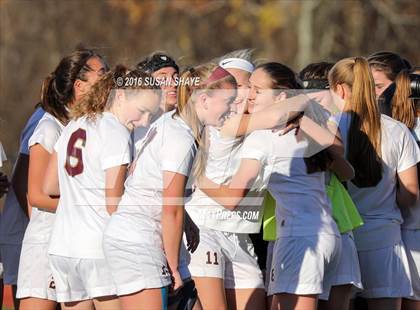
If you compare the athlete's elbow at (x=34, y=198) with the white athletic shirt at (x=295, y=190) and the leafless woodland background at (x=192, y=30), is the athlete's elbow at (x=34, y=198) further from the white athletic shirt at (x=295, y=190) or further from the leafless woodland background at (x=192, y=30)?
the leafless woodland background at (x=192, y=30)

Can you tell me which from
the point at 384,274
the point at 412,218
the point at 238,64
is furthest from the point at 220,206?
the point at 412,218

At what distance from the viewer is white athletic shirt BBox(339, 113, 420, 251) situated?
7414mm

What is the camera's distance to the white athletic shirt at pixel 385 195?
24.3 feet

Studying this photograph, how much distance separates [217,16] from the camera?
27984mm

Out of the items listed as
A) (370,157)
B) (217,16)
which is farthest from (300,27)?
(370,157)

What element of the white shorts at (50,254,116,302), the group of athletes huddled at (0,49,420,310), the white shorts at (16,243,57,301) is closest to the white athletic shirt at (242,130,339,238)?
the group of athletes huddled at (0,49,420,310)

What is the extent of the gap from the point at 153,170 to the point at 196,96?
458 mm

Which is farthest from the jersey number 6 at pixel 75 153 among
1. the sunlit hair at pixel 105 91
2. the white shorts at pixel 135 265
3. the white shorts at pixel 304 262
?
the white shorts at pixel 304 262

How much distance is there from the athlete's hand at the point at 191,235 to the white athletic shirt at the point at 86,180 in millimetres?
501

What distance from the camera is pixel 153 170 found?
20.2 feet

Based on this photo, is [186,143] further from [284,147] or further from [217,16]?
[217,16]

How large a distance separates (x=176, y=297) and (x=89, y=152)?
34.5 inches

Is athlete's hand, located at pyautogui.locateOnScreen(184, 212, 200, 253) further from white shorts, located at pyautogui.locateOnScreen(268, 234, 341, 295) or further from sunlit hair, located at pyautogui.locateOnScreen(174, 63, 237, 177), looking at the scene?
white shorts, located at pyautogui.locateOnScreen(268, 234, 341, 295)

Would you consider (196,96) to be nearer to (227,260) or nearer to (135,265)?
(135,265)
